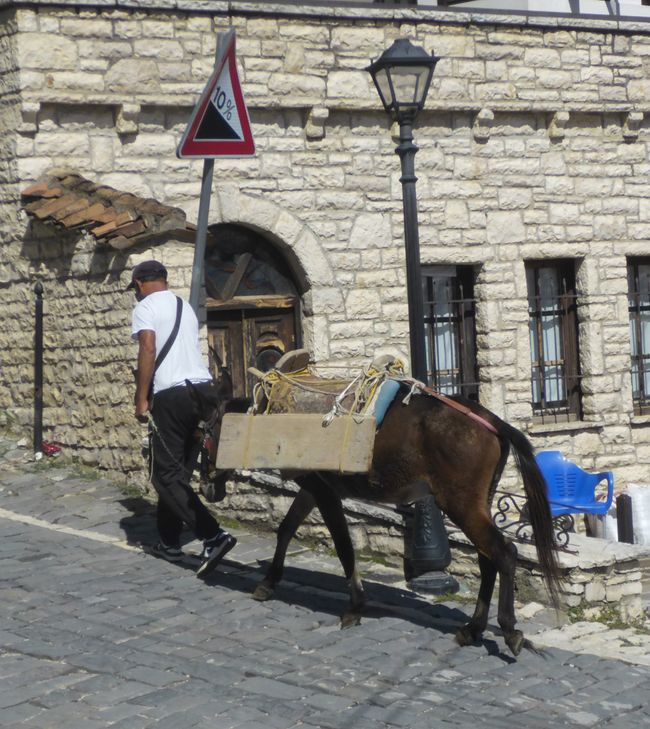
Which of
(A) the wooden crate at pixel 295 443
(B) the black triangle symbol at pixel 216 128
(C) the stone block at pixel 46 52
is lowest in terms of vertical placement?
(A) the wooden crate at pixel 295 443

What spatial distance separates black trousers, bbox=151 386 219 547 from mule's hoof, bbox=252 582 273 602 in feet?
1.95

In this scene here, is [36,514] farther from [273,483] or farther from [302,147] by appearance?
[302,147]

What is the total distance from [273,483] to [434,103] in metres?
5.34

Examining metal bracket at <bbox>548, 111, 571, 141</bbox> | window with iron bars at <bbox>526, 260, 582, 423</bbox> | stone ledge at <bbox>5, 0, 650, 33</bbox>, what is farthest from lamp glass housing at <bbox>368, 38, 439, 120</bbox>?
window with iron bars at <bbox>526, 260, 582, 423</bbox>

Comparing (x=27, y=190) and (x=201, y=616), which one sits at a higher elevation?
(x=27, y=190)

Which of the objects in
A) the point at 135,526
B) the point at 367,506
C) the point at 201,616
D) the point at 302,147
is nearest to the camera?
the point at 201,616

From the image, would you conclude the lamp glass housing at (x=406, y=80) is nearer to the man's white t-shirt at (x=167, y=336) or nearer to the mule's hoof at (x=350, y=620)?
the man's white t-shirt at (x=167, y=336)

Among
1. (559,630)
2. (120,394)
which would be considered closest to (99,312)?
(120,394)

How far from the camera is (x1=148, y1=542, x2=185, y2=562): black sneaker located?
324 inches

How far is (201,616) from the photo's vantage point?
274 inches

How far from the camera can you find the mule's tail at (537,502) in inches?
255

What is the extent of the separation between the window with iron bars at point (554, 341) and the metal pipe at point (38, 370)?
5.28 meters

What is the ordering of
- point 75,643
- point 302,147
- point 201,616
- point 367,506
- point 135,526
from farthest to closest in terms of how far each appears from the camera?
point 302,147 < point 135,526 < point 367,506 < point 201,616 < point 75,643

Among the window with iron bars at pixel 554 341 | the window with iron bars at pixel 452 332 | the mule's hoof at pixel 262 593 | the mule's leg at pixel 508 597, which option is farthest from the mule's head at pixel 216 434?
the window with iron bars at pixel 554 341
